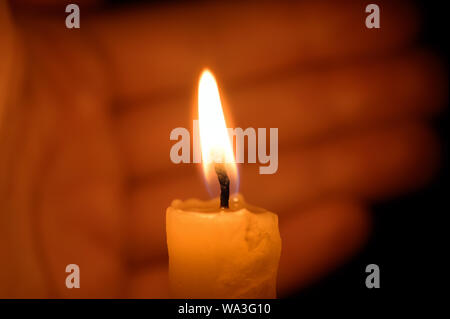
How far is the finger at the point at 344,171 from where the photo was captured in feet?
3.04

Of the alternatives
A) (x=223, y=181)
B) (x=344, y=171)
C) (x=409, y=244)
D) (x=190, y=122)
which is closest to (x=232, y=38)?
(x=190, y=122)

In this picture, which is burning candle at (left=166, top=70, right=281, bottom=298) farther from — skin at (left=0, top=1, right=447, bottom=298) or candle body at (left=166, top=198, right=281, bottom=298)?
skin at (left=0, top=1, right=447, bottom=298)

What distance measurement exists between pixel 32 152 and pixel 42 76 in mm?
135

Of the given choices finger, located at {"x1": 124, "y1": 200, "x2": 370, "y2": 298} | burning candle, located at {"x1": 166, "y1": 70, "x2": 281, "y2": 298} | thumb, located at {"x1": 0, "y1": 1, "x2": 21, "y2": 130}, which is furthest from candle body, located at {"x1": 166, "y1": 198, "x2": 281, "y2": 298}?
finger, located at {"x1": 124, "y1": 200, "x2": 370, "y2": 298}

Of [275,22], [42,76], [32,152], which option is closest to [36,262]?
[32,152]

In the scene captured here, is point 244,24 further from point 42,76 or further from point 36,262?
point 36,262

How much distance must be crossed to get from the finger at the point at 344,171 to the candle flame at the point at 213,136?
375 millimetres

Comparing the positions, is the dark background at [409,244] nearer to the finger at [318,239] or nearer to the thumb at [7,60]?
the finger at [318,239]

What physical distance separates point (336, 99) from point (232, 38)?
264 mm

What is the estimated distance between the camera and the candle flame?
1.68ft

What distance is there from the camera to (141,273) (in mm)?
884

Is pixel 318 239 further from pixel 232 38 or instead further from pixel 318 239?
pixel 232 38

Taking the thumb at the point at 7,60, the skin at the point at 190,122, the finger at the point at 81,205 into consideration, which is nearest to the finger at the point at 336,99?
the skin at the point at 190,122

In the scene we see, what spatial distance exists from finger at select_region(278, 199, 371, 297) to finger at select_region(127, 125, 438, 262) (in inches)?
1.3
